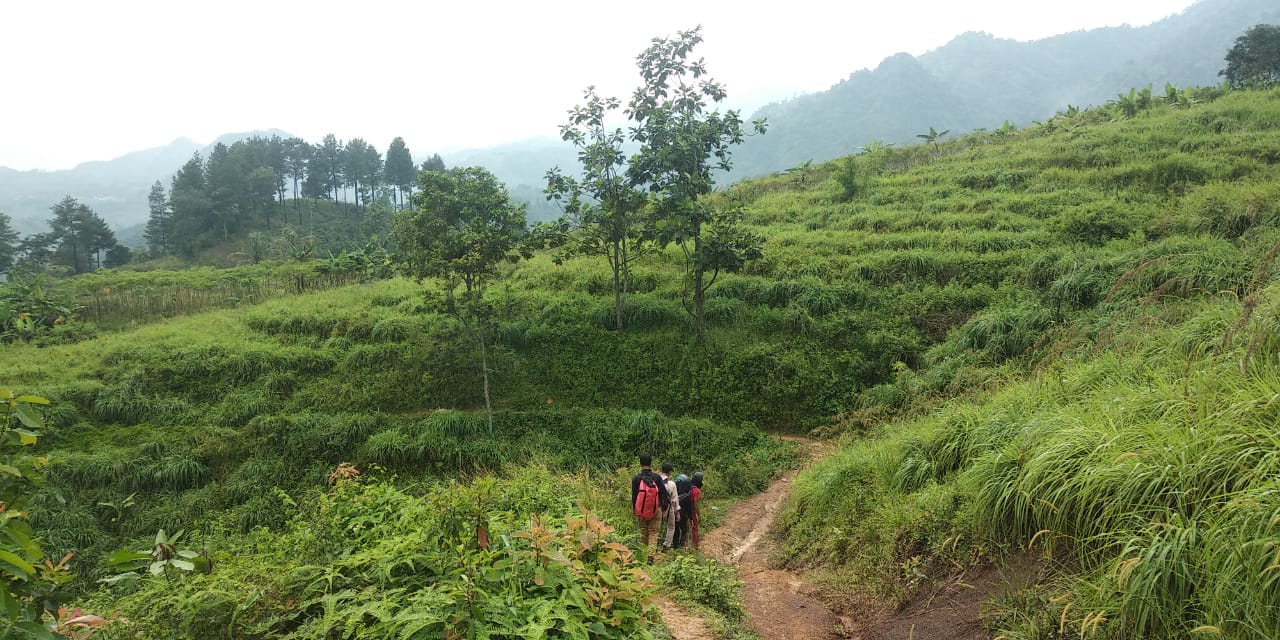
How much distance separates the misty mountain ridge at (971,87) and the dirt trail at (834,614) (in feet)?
255

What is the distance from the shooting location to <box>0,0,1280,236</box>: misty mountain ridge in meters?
99.2

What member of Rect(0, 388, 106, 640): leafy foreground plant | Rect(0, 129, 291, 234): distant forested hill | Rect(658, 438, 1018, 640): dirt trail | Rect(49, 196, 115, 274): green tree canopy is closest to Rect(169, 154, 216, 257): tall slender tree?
Rect(49, 196, 115, 274): green tree canopy

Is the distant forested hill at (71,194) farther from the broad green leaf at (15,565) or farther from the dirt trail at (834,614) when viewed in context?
the broad green leaf at (15,565)

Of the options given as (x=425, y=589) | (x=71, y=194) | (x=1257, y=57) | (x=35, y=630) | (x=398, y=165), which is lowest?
(x=425, y=589)

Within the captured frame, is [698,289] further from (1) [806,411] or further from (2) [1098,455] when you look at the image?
(2) [1098,455]

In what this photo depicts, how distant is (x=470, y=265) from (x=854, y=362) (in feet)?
24.7

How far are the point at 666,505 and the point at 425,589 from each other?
4047 millimetres

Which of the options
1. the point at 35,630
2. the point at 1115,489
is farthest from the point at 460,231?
the point at 1115,489

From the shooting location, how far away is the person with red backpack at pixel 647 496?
21.5ft

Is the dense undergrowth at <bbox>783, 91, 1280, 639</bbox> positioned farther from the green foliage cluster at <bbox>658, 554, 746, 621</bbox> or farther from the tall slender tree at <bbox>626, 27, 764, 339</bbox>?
the tall slender tree at <bbox>626, 27, 764, 339</bbox>

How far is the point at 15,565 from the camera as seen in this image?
167cm

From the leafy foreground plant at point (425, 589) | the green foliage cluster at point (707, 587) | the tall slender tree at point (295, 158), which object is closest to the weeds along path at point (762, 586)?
the green foliage cluster at point (707, 587)

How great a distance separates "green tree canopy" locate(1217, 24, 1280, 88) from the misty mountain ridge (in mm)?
45568

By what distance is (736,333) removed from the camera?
12.5m
